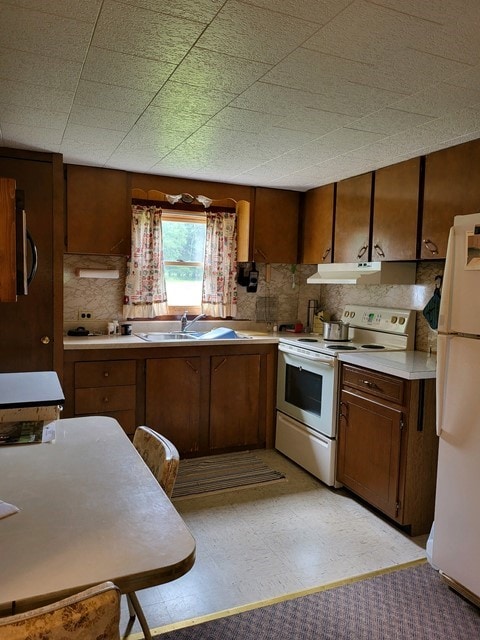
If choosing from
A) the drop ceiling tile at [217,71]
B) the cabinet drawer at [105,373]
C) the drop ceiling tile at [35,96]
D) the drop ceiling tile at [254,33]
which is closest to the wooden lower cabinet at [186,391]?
the cabinet drawer at [105,373]

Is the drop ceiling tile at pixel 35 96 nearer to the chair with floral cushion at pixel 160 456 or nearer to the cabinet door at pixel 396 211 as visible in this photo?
the chair with floral cushion at pixel 160 456

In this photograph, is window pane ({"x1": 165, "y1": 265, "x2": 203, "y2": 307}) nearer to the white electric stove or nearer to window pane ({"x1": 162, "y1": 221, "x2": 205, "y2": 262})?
window pane ({"x1": 162, "y1": 221, "x2": 205, "y2": 262})

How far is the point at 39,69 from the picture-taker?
72.3 inches

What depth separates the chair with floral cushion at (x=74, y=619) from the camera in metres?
0.78

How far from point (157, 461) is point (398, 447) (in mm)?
1538

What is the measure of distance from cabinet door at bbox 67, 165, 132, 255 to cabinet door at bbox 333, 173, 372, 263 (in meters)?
1.60

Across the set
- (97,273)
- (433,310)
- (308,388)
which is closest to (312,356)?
(308,388)

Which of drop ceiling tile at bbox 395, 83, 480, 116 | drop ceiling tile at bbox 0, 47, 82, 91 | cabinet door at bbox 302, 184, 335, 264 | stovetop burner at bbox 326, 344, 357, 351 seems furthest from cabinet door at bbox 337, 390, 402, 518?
drop ceiling tile at bbox 0, 47, 82, 91

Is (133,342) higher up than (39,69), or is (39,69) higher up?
(39,69)

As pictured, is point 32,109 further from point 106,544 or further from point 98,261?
point 106,544

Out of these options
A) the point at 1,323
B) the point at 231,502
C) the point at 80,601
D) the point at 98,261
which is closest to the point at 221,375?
the point at 231,502

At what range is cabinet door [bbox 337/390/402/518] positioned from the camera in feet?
8.86

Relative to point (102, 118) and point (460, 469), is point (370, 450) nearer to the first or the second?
point (460, 469)

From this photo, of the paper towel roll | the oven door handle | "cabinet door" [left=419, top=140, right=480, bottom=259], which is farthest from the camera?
the paper towel roll
